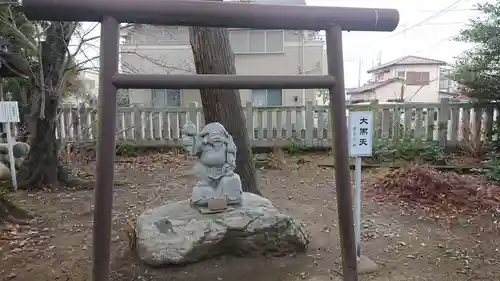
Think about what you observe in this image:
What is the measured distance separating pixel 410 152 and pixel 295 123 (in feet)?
8.75

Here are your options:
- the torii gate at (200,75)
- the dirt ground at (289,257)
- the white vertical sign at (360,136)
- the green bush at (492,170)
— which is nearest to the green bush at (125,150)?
the dirt ground at (289,257)

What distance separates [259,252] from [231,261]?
0.24 meters

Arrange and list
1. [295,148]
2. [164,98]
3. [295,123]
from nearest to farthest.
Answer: [295,148], [295,123], [164,98]

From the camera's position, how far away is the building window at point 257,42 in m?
13.1

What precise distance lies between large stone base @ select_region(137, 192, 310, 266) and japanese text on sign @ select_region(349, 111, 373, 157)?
2.64ft

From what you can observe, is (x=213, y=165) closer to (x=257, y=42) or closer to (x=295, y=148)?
(x=295, y=148)

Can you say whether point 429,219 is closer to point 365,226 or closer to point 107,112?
point 365,226

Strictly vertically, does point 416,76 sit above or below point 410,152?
above

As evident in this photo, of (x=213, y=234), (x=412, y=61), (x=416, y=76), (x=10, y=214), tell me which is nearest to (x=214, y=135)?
(x=213, y=234)

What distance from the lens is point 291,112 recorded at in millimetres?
8789

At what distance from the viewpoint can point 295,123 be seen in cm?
877

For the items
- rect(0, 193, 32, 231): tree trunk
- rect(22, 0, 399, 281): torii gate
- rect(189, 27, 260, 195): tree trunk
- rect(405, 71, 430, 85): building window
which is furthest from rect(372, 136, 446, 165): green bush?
rect(405, 71, 430, 85): building window

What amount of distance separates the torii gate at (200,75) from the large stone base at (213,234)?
3.56ft

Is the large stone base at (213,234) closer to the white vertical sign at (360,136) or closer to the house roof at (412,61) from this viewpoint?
the white vertical sign at (360,136)
